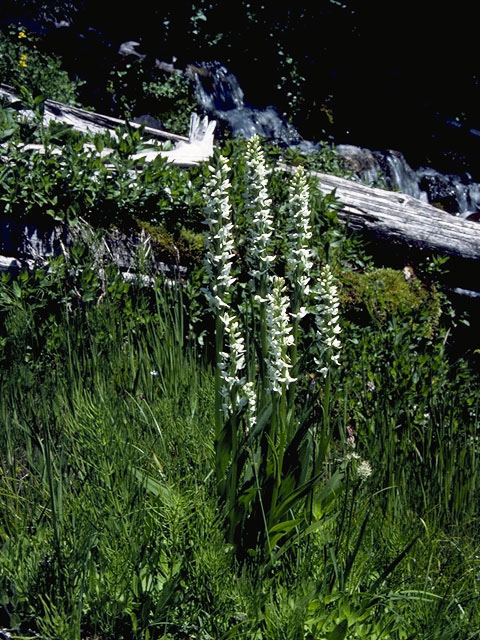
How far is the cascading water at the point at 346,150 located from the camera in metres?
10.3

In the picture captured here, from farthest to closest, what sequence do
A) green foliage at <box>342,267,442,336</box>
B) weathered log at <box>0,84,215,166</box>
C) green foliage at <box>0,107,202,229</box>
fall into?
1. weathered log at <box>0,84,215,166</box>
2. green foliage at <box>342,267,442,336</box>
3. green foliage at <box>0,107,202,229</box>

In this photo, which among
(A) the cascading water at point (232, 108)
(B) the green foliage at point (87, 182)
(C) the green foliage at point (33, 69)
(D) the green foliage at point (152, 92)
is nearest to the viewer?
(B) the green foliage at point (87, 182)

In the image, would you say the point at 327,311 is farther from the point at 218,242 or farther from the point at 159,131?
the point at 159,131

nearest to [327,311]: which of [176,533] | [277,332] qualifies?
[277,332]

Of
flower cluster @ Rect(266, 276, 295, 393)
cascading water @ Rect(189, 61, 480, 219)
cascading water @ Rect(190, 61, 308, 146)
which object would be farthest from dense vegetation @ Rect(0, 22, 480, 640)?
cascading water @ Rect(190, 61, 308, 146)

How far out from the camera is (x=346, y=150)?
10328 mm

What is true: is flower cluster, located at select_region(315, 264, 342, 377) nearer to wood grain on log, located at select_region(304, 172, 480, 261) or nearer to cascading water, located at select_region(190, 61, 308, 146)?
wood grain on log, located at select_region(304, 172, 480, 261)

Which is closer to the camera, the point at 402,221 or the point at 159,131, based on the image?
the point at 402,221

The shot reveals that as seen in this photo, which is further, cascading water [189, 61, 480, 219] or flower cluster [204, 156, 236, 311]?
cascading water [189, 61, 480, 219]

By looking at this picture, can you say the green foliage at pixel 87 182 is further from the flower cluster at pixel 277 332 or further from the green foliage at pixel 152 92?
the green foliage at pixel 152 92

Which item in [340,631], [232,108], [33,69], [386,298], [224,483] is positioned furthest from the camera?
[232,108]

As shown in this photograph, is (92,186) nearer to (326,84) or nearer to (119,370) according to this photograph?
(119,370)

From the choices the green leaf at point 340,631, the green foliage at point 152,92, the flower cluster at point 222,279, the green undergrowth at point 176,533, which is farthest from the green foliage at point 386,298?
the green foliage at point 152,92

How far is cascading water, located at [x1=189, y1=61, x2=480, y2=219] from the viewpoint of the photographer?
10.3 metres
